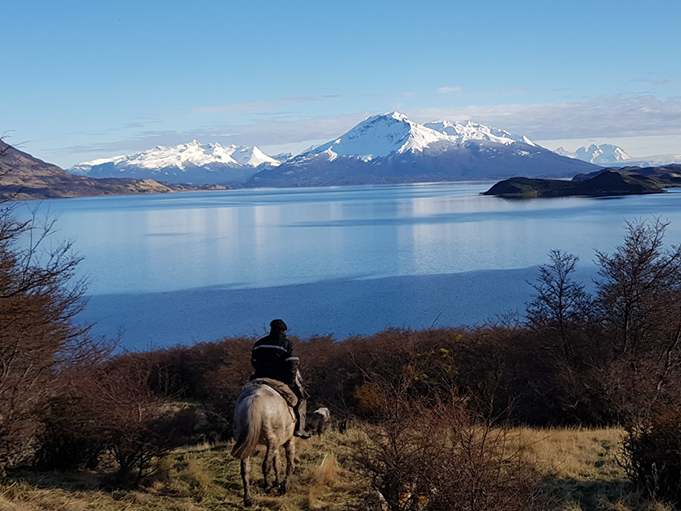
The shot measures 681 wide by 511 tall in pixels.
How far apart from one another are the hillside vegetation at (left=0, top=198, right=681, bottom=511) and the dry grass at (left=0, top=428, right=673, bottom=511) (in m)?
0.04

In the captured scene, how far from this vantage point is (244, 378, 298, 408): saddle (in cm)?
843

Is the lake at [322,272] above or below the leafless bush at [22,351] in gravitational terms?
below

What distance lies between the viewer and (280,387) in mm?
8539

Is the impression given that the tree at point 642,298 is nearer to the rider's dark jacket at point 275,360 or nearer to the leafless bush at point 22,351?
the rider's dark jacket at point 275,360

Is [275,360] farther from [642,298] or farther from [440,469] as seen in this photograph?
[642,298]

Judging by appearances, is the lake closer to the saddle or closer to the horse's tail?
the saddle

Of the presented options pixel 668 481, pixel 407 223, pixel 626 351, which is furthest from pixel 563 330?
pixel 407 223

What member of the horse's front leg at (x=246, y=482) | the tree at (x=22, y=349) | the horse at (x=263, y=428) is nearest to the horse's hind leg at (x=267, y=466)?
the horse at (x=263, y=428)

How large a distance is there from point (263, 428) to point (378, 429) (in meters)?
2.05

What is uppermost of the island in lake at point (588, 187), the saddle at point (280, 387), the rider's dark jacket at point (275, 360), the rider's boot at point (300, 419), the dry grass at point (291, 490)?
the island in lake at point (588, 187)

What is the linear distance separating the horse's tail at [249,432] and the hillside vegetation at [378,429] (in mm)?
797

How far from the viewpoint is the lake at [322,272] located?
105ft

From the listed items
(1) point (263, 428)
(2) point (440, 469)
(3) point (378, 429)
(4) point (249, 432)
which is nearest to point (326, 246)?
(1) point (263, 428)

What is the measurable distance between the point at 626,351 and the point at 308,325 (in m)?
17.0
